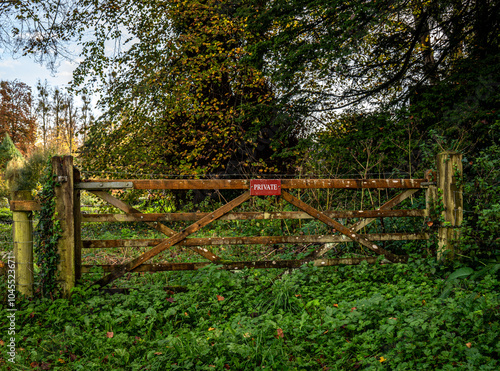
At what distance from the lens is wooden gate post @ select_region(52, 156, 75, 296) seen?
4594mm

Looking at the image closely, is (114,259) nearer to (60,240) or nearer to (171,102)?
(60,240)

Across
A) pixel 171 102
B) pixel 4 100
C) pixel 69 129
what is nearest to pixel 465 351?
pixel 171 102

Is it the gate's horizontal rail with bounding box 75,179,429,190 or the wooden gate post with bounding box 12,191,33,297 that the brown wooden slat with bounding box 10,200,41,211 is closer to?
the wooden gate post with bounding box 12,191,33,297

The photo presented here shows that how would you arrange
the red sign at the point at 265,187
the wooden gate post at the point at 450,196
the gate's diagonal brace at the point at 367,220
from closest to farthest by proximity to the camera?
the red sign at the point at 265,187 → the wooden gate post at the point at 450,196 → the gate's diagonal brace at the point at 367,220

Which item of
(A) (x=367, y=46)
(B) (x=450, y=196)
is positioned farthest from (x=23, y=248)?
(A) (x=367, y=46)

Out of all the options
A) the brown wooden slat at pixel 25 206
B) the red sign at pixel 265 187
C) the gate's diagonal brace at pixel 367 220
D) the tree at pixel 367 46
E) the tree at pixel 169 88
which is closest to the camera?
the brown wooden slat at pixel 25 206

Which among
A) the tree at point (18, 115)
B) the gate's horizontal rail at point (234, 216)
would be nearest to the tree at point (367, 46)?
the gate's horizontal rail at point (234, 216)

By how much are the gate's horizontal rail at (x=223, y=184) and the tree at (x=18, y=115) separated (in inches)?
1268

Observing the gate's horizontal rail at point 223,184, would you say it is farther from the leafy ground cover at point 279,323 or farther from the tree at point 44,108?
the tree at point 44,108

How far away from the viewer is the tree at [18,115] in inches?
1286

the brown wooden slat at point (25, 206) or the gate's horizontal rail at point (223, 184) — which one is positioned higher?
the gate's horizontal rail at point (223, 184)

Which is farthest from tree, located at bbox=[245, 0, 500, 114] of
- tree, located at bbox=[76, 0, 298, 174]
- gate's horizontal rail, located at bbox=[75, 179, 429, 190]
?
gate's horizontal rail, located at bbox=[75, 179, 429, 190]

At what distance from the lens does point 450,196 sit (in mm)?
5145

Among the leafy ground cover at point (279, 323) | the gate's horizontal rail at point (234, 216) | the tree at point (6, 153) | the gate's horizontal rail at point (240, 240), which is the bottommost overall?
the leafy ground cover at point (279, 323)
